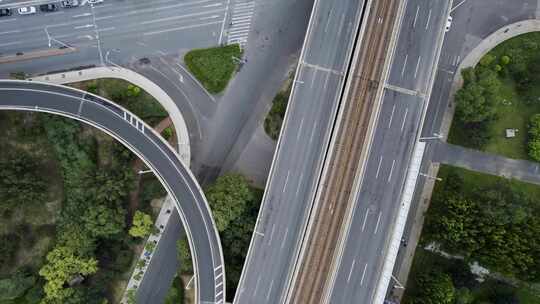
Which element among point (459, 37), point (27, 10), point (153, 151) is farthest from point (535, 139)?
point (27, 10)

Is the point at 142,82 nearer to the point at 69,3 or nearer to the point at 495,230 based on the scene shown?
the point at 69,3

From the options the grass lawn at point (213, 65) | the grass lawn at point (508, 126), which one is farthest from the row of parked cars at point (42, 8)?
the grass lawn at point (508, 126)

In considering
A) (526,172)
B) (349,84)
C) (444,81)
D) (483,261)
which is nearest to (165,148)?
(349,84)

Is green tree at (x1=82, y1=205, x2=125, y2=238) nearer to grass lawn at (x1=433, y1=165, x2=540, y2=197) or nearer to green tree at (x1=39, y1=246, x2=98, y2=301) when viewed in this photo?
green tree at (x1=39, y1=246, x2=98, y2=301)

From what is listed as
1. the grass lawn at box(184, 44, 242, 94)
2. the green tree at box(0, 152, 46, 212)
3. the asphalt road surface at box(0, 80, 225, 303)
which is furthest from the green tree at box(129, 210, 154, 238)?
the grass lawn at box(184, 44, 242, 94)

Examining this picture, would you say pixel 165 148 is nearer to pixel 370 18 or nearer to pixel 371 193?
pixel 371 193

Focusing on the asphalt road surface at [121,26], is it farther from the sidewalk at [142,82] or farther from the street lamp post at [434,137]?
the street lamp post at [434,137]
